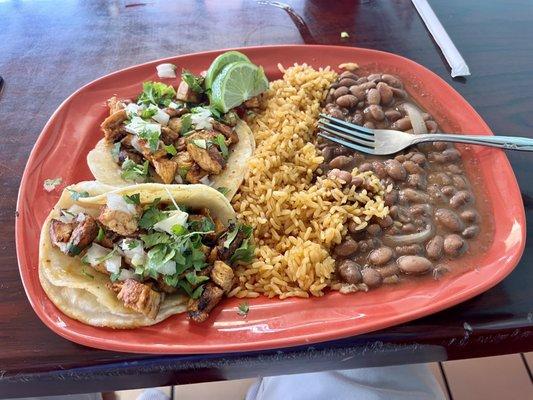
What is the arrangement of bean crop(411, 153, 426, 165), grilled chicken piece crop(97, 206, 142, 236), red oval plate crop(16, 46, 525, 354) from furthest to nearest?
1. bean crop(411, 153, 426, 165)
2. grilled chicken piece crop(97, 206, 142, 236)
3. red oval plate crop(16, 46, 525, 354)

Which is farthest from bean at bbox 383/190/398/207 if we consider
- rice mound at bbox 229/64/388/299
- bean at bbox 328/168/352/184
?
bean at bbox 328/168/352/184

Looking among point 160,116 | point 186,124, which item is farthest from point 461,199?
point 160,116

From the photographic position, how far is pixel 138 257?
5.12 ft

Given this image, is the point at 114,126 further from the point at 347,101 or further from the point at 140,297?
the point at 347,101

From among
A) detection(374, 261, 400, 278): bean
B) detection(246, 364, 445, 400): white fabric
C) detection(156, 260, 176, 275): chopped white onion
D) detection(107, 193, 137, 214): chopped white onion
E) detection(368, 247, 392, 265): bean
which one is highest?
detection(107, 193, 137, 214): chopped white onion

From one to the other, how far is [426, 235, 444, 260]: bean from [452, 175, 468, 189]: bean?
26 centimetres

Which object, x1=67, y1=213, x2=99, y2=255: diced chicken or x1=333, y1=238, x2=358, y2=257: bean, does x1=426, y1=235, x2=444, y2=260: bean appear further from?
x1=67, y1=213, x2=99, y2=255: diced chicken

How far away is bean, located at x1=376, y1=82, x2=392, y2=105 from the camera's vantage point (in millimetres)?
2068

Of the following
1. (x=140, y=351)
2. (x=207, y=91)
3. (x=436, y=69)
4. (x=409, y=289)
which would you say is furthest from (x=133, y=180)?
(x=436, y=69)

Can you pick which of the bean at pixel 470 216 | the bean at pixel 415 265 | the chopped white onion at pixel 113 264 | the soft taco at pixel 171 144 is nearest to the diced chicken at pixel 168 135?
the soft taco at pixel 171 144

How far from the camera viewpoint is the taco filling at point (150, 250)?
5.03 feet

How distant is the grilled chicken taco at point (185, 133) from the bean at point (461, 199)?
779 mm

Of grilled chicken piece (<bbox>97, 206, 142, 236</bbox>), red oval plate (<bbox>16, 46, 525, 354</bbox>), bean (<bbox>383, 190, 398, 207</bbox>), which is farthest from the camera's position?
bean (<bbox>383, 190, 398, 207</bbox>)

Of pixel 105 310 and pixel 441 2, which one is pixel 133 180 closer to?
pixel 105 310
